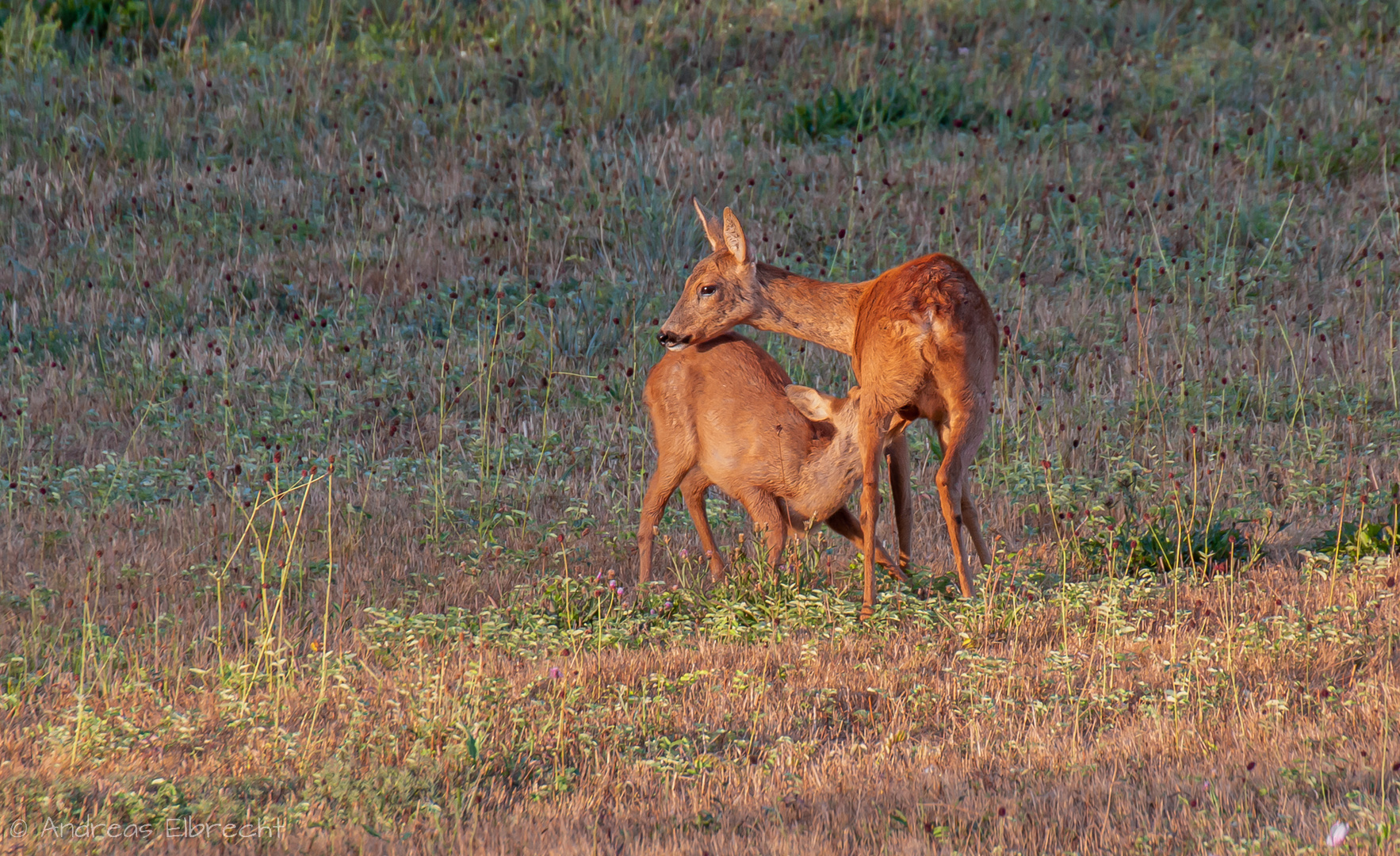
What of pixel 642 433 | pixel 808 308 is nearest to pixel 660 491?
pixel 808 308

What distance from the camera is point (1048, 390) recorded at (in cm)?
1015

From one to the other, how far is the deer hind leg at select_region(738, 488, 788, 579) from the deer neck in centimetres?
82

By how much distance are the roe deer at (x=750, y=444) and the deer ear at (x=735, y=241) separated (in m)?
0.42

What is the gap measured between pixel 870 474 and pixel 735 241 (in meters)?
1.54

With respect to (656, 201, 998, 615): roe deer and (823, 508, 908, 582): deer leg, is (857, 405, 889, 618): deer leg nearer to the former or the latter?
(656, 201, 998, 615): roe deer

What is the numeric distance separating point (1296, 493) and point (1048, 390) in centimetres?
262

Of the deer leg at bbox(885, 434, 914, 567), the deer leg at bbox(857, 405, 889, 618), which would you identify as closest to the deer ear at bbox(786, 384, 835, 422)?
the deer leg at bbox(885, 434, 914, 567)

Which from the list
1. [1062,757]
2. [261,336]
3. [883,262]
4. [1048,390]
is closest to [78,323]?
[261,336]

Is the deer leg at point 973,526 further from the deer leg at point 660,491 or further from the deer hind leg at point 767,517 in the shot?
the deer leg at point 660,491

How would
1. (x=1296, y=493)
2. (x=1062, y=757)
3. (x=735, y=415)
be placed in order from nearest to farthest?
(x=1062, y=757) → (x=735, y=415) → (x=1296, y=493)

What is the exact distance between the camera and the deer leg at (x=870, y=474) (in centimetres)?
625

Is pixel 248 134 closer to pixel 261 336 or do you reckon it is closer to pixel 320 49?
pixel 320 49

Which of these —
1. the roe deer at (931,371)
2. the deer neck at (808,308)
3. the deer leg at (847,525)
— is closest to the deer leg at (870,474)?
the roe deer at (931,371)

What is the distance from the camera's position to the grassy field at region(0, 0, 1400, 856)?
4.48 meters
